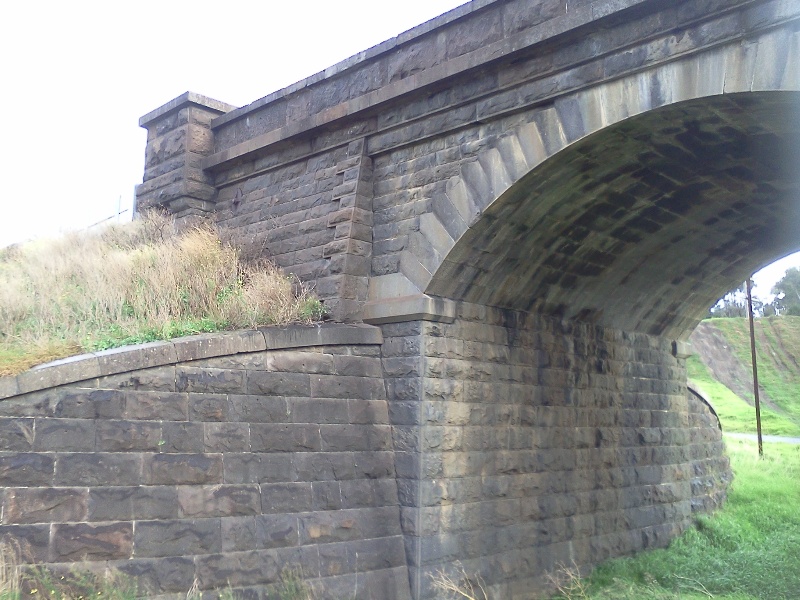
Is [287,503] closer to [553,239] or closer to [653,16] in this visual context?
[553,239]

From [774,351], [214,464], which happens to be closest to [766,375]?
[774,351]

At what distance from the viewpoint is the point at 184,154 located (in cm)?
1162

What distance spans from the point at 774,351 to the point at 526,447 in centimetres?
4697

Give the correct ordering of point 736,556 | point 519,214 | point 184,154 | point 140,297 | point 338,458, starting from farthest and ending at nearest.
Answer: point 184,154 < point 736,556 < point 140,297 < point 519,214 < point 338,458

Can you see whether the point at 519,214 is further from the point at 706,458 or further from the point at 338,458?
the point at 706,458

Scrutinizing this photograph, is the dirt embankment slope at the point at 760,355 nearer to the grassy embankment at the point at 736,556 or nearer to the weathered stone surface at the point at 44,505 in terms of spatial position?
the grassy embankment at the point at 736,556

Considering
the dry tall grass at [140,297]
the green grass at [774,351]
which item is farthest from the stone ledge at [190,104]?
the green grass at [774,351]

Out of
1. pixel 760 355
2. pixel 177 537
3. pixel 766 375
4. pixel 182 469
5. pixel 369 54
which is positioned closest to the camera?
pixel 177 537

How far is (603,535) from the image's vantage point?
10320 mm

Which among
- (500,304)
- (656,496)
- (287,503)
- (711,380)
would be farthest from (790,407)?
(287,503)

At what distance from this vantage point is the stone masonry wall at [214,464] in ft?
19.9

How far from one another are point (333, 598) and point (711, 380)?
4123 cm

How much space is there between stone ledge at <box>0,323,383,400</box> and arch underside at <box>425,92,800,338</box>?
110 cm

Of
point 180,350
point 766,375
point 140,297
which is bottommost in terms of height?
point 180,350
